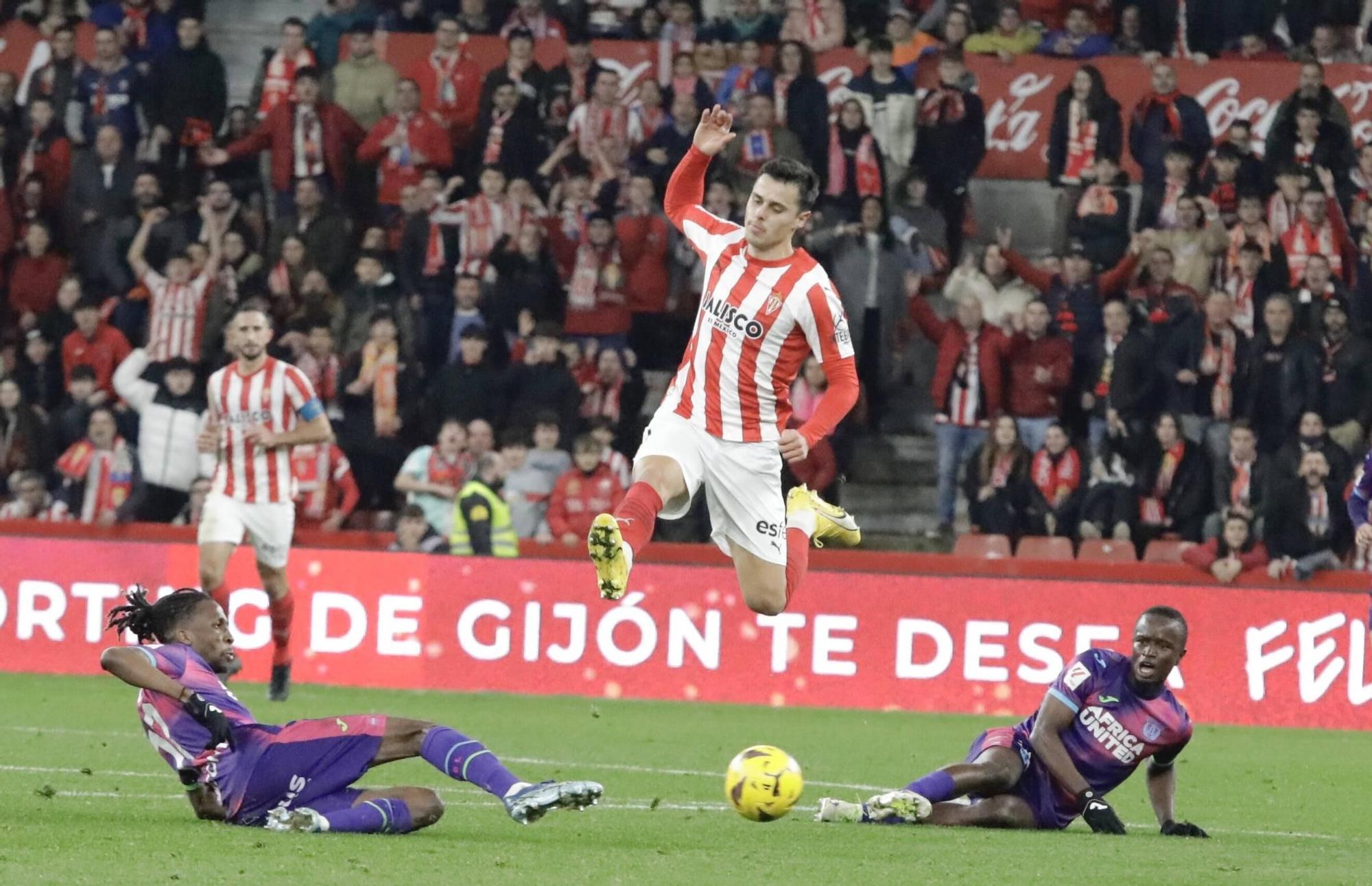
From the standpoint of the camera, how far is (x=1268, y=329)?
16.1 meters

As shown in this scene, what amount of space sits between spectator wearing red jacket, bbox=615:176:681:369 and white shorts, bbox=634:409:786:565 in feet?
26.3

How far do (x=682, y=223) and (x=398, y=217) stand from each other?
900 cm

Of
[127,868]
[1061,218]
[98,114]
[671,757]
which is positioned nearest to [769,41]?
[1061,218]

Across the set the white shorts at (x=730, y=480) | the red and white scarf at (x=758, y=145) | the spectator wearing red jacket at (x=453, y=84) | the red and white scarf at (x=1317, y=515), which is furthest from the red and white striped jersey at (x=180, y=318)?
the white shorts at (x=730, y=480)

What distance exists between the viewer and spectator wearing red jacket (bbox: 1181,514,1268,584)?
14.8 meters

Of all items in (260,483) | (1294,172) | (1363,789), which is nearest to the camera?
(1363,789)

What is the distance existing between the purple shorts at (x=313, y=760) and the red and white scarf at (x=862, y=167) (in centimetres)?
1017

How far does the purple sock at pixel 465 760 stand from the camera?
720 cm

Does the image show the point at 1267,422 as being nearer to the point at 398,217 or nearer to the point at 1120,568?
the point at 1120,568

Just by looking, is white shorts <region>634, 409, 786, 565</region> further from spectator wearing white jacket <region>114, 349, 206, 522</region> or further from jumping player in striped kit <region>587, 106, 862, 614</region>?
spectator wearing white jacket <region>114, 349, 206, 522</region>

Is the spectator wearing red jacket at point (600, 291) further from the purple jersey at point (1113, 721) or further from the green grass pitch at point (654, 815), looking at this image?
the purple jersey at point (1113, 721)

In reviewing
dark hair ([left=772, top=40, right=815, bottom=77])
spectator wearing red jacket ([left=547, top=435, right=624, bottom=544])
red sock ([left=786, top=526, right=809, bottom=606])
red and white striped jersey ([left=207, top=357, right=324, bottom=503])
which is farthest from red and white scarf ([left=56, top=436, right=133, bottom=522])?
red sock ([left=786, top=526, right=809, bottom=606])

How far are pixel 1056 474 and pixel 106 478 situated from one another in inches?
272

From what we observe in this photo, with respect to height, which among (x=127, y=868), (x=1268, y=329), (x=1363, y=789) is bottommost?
(x=1363, y=789)
